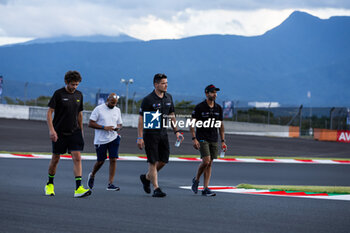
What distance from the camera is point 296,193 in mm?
9953

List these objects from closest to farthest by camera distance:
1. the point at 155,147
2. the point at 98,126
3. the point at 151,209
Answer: the point at 151,209 → the point at 155,147 → the point at 98,126

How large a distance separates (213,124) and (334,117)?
36025 mm

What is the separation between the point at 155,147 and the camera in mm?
8859

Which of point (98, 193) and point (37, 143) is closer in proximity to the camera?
point (98, 193)

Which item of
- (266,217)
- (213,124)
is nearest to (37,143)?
(213,124)

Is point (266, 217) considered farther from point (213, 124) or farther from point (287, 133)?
point (287, 133)

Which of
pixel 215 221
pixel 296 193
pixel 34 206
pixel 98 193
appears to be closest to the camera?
pixel 215 221

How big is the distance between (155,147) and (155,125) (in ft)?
1.14

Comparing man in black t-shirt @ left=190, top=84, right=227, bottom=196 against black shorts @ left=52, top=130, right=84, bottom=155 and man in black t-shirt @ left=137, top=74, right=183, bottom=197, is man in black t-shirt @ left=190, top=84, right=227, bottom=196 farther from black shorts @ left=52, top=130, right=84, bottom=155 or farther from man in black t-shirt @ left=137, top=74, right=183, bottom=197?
black shorts @ left=52, top=130, right=84, bottom=155

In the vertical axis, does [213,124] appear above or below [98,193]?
above

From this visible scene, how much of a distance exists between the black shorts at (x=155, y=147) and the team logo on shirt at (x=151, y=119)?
0.51 feet

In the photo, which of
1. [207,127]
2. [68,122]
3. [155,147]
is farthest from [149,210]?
[207,127]

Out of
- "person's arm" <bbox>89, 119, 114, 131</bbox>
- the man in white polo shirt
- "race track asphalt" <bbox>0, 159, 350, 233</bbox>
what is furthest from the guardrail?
"person's arm" <bbox>89, 119, 114, 131</bbox>

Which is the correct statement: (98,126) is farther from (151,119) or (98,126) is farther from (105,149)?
(151,119)
